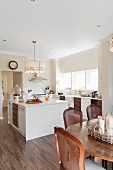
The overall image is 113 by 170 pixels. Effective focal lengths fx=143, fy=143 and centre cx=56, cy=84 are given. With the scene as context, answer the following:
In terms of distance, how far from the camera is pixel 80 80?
291 inches

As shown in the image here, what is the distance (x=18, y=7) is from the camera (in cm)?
279

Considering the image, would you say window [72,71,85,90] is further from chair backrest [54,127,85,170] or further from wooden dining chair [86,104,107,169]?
chair backrest [54,127,85,170]

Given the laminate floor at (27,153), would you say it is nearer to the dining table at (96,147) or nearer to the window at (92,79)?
the dining table at (96,147)

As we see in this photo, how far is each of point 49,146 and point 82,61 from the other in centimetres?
469

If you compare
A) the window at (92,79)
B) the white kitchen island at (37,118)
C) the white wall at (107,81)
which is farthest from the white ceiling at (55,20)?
the white kitchen island at (37,118)

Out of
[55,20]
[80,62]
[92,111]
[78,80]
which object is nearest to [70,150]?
[92,111]

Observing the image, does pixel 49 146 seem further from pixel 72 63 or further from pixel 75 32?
pixel 72 63

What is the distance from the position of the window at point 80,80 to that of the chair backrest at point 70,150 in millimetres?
5140

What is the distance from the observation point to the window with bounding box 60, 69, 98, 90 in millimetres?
6616

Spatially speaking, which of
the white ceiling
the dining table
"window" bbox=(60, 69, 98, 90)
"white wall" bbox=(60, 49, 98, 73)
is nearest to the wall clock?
the white ceiling

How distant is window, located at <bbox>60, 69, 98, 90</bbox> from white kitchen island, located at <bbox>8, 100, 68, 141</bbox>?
104 inches

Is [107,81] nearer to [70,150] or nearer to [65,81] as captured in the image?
[70,150]

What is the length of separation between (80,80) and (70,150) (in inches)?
242

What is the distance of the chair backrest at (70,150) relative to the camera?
4.21ft
